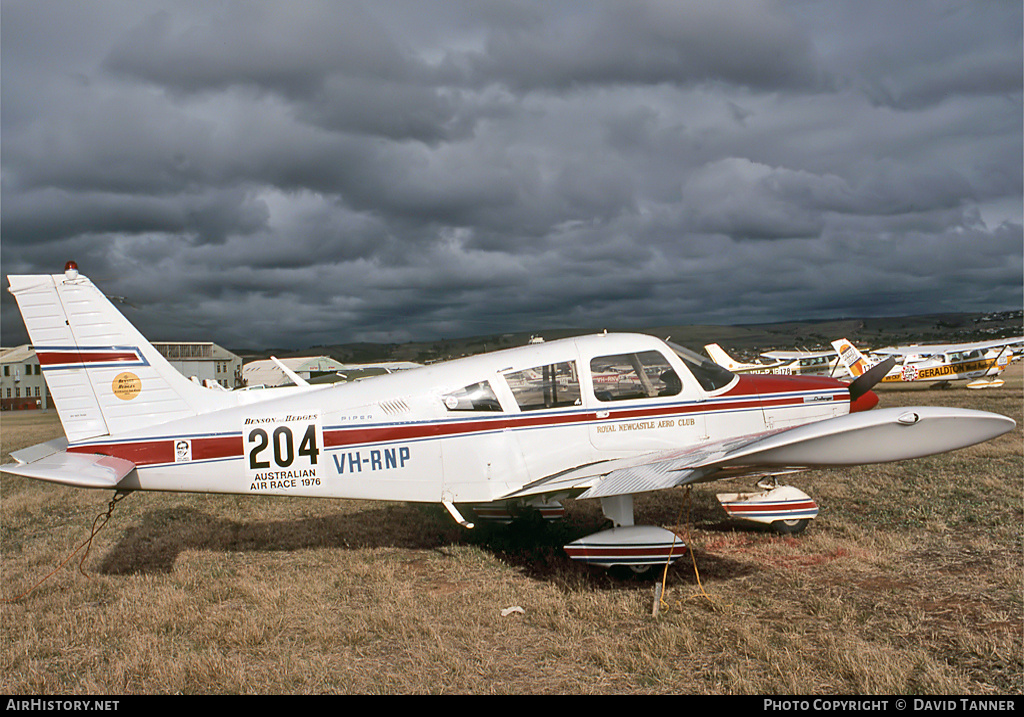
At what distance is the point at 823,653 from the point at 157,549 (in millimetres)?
7398

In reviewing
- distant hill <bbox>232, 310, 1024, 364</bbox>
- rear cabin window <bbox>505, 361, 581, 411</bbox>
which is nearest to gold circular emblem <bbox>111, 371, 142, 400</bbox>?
rear cabin window <bbox>505, 361, 581, 411</bbox>

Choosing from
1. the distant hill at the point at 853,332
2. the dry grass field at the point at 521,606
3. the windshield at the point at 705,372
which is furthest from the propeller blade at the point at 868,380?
the distant hill at the point at 853,332

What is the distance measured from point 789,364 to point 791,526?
3061cm

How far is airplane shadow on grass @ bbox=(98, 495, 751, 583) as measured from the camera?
660 centimetres

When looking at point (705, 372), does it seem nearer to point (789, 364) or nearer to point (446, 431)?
point (446, 431)

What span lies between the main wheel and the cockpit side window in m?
3.70

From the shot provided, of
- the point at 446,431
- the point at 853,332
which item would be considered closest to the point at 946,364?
the point at 446,431

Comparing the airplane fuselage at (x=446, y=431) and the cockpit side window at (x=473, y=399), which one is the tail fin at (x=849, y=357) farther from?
the cockpit side window at (x=473, y=399)

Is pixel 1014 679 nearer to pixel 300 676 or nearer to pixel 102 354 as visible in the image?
pixel 300 676

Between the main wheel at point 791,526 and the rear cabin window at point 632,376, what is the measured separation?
226cm

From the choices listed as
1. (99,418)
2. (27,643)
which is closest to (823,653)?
(27,643)

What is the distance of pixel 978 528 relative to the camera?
7.18 metres

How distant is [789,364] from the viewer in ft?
116

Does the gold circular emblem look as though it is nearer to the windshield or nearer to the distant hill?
the windshield
